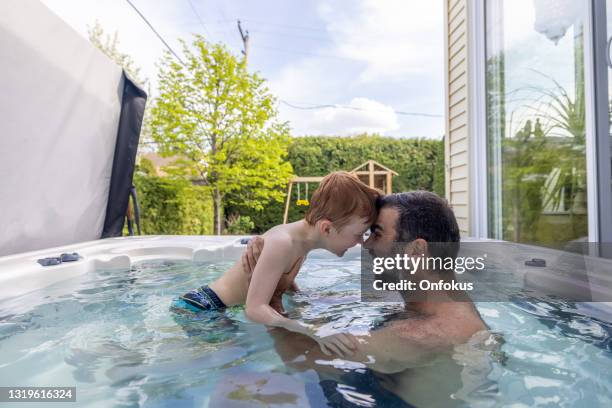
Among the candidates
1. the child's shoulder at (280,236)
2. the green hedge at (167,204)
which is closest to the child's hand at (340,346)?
the child's shoulder at (280,236)

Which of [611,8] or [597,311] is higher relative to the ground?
[611,8]

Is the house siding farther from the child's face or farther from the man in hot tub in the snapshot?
the man in hot tub

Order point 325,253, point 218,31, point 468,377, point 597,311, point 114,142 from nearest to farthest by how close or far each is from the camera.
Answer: point 468,377 < point 597,311 < point 325,253 < point 114,142 < point 218,31

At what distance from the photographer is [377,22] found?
12.9 m

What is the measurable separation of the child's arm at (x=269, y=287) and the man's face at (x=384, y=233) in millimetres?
368

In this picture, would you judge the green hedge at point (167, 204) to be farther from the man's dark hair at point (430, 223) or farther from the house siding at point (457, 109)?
the man's dark hair at point (430, 223)

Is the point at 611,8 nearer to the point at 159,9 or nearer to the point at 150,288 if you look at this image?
the point at 150,288

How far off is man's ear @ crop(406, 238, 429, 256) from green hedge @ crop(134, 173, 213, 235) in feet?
21.8

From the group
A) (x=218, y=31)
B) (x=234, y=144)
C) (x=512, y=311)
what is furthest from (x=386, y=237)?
(x=218, y=31)

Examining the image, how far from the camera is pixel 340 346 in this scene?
1358 mm


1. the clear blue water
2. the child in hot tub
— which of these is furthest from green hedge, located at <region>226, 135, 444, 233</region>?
the child in hot tub

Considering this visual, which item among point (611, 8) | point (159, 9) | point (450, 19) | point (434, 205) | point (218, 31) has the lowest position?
point (434, 205)

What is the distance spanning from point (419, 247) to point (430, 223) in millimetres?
98

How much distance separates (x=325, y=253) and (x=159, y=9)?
26.2 feet
